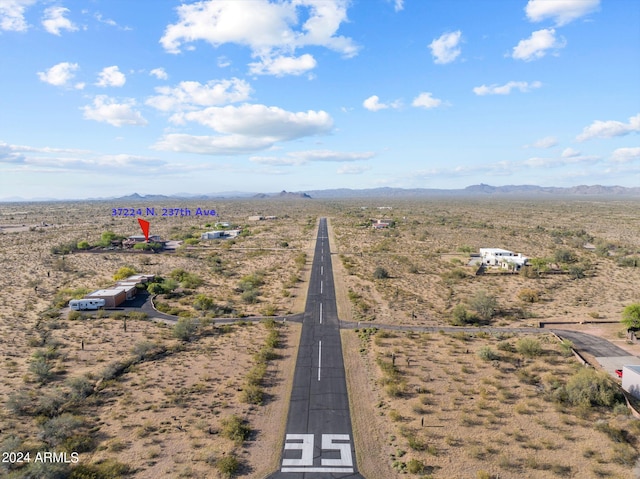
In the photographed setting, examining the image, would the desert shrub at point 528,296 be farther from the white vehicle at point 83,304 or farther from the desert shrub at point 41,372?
the white vehicle at point 83,304

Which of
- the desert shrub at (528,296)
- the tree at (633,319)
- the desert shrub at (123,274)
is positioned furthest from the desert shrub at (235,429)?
the desert shrub at (123,274)

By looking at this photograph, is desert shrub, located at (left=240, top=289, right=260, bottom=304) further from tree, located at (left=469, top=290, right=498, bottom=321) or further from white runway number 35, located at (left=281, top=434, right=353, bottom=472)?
tree, located at (left=469, top=290, right=498, bottom=321)

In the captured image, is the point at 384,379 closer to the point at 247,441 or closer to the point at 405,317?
the point at 247,441

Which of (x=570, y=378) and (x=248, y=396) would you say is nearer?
(x=248, y=396)

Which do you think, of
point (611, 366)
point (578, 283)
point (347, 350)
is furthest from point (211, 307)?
point (578, 283)

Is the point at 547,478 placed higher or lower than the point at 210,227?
lower

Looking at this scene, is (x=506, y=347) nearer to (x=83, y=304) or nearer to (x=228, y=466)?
(x=228, y=466)

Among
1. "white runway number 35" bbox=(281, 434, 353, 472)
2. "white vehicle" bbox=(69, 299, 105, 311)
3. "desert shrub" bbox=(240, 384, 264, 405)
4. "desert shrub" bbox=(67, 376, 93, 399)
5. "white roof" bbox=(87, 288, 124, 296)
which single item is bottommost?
"white runway number 35" bbox=(281, 434, 353, 472)

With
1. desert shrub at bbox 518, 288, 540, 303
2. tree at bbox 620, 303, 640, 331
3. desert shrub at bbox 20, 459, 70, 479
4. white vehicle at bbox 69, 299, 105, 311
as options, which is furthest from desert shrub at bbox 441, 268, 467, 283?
desert shrub at bbox 20, 459, 70, 479

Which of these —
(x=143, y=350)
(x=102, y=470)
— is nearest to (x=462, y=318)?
(x=143, y=350)
